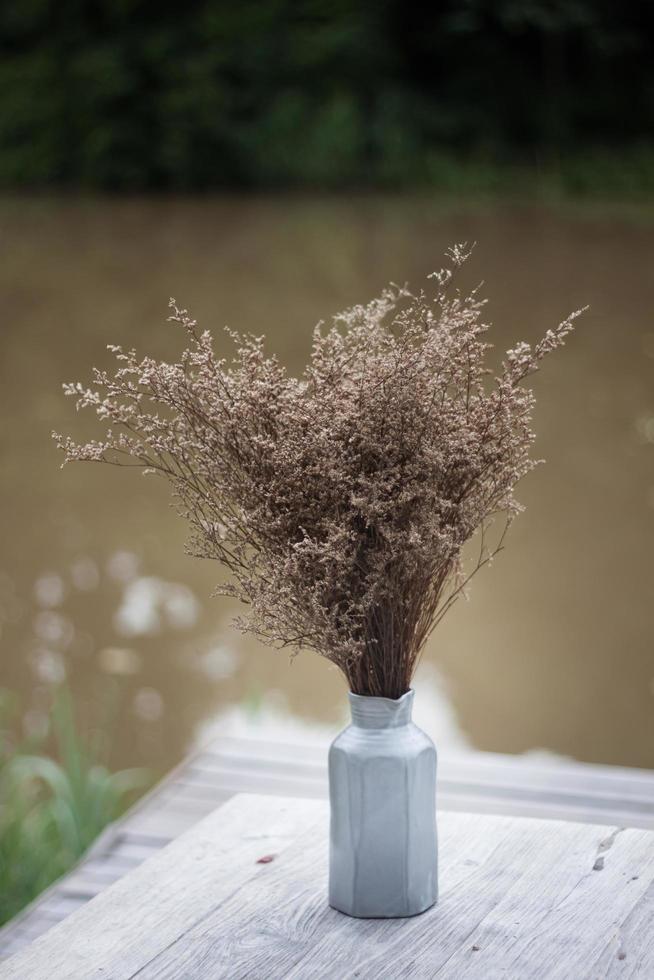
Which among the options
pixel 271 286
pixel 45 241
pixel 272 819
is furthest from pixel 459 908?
pixel 45 241

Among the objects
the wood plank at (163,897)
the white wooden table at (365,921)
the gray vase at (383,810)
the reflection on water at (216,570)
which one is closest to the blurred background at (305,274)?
the reflection on water at (216,570)

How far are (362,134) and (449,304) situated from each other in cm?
1273

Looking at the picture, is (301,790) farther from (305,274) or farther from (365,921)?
(305,274)

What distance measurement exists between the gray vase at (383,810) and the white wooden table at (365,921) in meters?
0.03

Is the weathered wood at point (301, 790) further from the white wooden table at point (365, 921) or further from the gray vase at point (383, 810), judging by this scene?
the gray vase at point (383, 810)

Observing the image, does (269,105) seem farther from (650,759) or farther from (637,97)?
(650,759)

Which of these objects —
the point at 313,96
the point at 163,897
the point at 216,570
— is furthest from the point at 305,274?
the point at 163,897

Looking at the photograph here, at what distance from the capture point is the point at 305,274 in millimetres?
9406

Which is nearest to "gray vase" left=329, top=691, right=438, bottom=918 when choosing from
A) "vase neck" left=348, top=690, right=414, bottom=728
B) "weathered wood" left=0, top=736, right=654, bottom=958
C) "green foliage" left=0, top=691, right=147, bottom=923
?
"vase neck" left=348, top=690, right=414, bottom=728

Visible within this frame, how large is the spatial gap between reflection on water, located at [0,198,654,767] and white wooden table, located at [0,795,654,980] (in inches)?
71.9

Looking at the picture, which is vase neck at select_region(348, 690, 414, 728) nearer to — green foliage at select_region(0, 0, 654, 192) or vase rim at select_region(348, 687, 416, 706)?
vase rim at select_region(348, 687, 416, 706)

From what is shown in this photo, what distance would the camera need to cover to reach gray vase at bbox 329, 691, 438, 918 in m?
1.42

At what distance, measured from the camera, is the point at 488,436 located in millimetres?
1420

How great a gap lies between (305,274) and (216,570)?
14.9 ft
